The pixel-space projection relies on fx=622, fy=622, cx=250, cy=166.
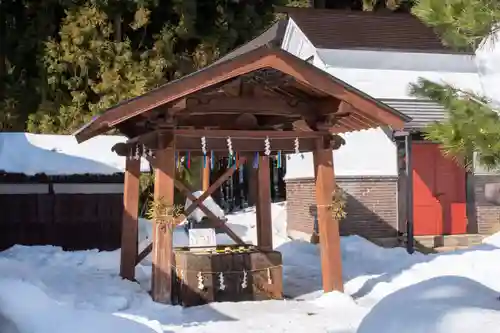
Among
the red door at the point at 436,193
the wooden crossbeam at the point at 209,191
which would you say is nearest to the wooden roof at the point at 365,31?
the red door at the point at 436,193

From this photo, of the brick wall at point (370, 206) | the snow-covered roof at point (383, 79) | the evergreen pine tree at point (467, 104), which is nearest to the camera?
the evergreen pine tree at point (467, 104)

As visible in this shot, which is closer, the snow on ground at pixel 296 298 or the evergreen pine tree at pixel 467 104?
the snow on ground at pixel 296 298

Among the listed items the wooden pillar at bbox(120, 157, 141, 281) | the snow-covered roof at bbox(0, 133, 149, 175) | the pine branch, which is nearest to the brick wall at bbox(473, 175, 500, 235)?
the snow-covered roof at bbox(0, 133, 149, 175)

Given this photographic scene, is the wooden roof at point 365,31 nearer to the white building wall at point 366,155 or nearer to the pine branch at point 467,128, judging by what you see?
the white building wall at point 366,155

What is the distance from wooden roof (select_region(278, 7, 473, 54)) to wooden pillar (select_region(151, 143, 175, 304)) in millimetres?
7757

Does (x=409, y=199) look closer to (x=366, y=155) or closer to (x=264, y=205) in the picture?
(x=366, y=155)

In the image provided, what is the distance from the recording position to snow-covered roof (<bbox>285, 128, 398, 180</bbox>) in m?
15.6

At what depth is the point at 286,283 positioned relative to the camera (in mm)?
11703

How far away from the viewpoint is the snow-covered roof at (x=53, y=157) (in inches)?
644

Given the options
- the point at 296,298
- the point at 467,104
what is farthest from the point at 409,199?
the point at 467,104

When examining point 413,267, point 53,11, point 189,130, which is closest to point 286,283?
point 413,267

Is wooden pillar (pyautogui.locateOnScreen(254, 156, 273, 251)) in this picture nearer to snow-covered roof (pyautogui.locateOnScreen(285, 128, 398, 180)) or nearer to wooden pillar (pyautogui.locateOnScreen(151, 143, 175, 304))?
wooden pillar (pyautogui.locateOnScreen(151, 143, 175, 304))

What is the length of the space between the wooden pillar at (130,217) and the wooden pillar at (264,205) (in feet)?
7.47

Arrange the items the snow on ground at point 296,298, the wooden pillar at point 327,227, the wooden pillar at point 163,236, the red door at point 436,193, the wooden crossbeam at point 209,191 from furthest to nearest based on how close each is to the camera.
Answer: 1. the red door at point 436,193
2. the wooden crossbeam at point 209,191
3. the wooden pillar at point 327,227
4. the wooden pillar at point 163,236
5. the snow on ground at point 296,298
